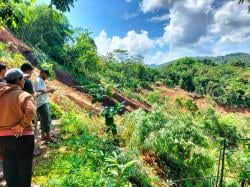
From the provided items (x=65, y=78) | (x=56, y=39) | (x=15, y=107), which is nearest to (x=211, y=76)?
(x=56, y=39)

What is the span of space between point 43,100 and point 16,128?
289 centimetres

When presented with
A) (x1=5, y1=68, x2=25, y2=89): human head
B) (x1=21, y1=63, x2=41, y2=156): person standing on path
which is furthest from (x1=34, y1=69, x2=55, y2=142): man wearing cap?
(x1=5, y1=68, x2=25, y2=89): human head

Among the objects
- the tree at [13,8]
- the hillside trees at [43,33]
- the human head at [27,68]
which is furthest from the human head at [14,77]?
the hillside trees at [43,33]

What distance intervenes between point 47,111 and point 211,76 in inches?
3166

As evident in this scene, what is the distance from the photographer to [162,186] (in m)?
8.05

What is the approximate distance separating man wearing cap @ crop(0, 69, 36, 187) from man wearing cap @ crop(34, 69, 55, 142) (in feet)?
8.29

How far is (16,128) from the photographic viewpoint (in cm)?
443

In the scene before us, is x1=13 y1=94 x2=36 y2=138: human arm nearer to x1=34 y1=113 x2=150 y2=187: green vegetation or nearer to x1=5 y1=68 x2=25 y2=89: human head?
x1=5 y1=68 x2=25 y2=89: human head

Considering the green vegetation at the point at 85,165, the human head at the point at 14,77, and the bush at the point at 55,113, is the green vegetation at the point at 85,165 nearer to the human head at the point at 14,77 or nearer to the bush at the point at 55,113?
the human head at the point at 14,77

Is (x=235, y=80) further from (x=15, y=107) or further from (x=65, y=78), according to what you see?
(x=15, y=107)

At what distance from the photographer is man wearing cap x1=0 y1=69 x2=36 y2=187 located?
446 cm

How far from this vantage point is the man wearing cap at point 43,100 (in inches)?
281

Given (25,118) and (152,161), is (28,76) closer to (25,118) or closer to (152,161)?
(25,118)

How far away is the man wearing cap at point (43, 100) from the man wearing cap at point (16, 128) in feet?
8.29
